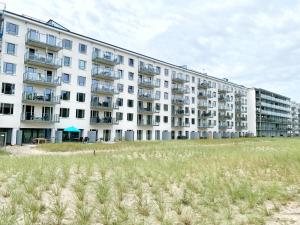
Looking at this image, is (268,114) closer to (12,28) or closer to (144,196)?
(12,28)

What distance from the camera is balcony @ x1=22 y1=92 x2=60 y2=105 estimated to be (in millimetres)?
40562

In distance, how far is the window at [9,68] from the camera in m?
39.5

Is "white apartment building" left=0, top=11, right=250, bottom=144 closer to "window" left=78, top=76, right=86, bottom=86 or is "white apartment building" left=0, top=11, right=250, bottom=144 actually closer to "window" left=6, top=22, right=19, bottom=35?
"window" left=78, top=76, right=86, bottom=86

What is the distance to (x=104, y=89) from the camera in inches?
2009

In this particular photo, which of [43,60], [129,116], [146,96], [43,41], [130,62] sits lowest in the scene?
[129,116]

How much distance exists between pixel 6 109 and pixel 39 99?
472 cm

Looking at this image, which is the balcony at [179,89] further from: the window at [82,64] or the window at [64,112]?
the window at [64,112]

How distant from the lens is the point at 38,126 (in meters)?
42.2

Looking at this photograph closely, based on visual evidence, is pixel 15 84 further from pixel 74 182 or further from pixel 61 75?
pixel 74 182

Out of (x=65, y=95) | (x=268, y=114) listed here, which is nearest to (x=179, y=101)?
(x=65, y=95)

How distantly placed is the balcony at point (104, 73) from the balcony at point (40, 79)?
7.68 m

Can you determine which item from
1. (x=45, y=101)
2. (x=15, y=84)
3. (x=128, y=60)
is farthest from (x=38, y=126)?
(x=128, y=60)

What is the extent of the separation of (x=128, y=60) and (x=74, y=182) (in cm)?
4856

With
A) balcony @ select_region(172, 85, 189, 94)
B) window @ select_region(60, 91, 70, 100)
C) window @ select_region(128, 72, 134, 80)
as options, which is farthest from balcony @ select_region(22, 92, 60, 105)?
balcony @ select_region(172, 85, 189, 94)
